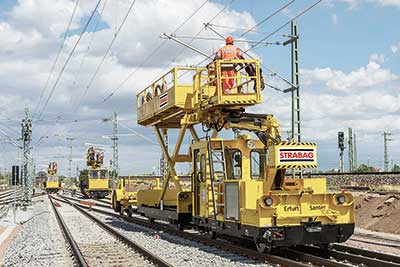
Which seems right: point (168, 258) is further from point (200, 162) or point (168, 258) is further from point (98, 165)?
point (98, 165)

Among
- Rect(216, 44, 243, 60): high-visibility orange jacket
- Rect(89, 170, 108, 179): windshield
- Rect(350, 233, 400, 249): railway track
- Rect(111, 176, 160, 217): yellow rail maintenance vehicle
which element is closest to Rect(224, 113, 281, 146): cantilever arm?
Rect(216, 44, 243, 60): high-visibility orange jacket

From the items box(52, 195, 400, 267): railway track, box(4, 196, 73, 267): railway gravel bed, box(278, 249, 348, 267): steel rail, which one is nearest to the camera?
box(278, 249, 348, 267): steel rail

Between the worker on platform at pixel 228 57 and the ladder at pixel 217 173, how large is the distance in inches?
57.5

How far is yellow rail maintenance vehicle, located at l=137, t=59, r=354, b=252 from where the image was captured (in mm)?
12484

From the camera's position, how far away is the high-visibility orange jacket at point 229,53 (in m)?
15.4

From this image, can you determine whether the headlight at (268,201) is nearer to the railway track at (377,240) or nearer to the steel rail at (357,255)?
the steel rail at (357,255)

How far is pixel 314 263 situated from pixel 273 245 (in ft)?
3.15

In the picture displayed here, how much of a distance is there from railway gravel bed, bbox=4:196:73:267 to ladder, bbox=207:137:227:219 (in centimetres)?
388

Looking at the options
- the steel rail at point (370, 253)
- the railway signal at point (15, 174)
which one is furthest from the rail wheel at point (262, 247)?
the railway signal at point (15, 174)

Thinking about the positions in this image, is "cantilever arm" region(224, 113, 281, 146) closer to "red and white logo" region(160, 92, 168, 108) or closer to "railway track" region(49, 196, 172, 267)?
"red and white logo" region(160, 92, 168, 108)

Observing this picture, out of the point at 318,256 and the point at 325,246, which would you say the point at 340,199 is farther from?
the point at 318,256

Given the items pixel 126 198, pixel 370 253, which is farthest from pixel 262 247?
pixel 126 198

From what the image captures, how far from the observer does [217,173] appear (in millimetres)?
15328

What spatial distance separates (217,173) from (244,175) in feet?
3.42
